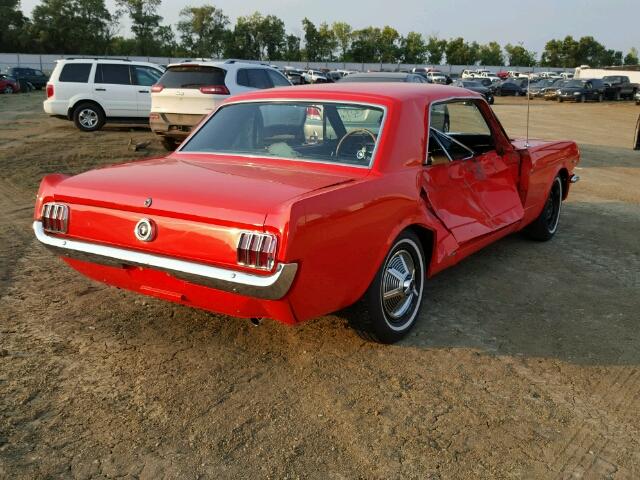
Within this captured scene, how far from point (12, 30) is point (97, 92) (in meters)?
72.0

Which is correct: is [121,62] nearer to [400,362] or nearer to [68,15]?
[400,362]

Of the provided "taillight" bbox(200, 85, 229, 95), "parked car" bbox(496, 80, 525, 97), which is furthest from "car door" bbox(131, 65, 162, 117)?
"parked car" bbox(496, 80, 525, 97)

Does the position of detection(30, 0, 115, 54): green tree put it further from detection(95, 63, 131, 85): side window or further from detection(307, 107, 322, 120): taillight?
detection(307, 107, 322, 120): taillight

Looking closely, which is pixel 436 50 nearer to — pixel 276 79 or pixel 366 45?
pixel 366 45

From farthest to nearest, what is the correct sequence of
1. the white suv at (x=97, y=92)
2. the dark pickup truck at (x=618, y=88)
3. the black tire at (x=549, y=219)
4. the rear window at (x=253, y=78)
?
the dark pickup truck at (x=618, y=88) < the white suv at (x=97, y=92) < the rear window at (x=253, y=78) < the black tire at (x=549, y=219)

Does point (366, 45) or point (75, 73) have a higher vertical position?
point (366, 45)

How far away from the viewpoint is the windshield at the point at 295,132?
3936mm

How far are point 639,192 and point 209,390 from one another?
26.3 feet

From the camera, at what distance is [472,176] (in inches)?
182

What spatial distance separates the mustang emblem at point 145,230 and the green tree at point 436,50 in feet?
388

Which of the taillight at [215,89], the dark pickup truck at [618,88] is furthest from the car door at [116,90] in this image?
the dark pickup truck at [618,88]

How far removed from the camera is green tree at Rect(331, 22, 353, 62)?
113688mm

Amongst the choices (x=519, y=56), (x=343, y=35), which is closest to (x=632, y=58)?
(x=519, y=56)

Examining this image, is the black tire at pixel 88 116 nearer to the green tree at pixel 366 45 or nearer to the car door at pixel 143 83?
the car door at pixel 143 83
